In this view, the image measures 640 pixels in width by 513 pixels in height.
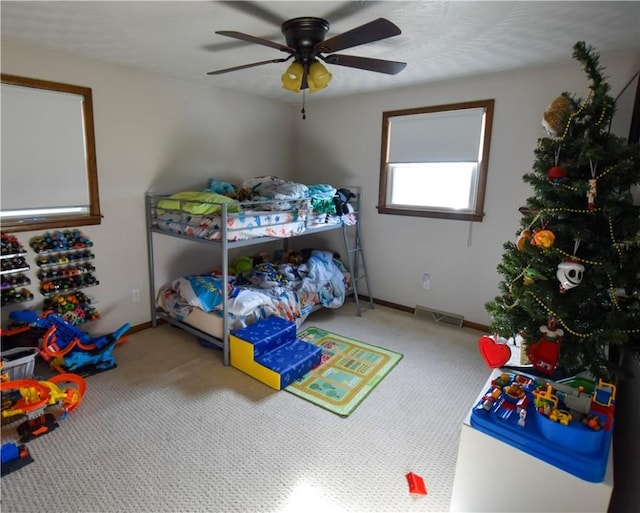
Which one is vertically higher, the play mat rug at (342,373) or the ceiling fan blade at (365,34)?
the ceiling fan blade at (365,34)

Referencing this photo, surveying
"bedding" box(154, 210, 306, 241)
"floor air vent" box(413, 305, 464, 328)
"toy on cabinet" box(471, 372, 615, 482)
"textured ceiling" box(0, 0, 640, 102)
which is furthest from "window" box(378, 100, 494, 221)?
"toy on cabinet" box(471, 372, 615, 482)

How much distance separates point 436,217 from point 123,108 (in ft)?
9.68

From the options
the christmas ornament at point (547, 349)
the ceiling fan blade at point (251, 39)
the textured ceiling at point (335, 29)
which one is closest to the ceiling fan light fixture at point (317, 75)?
the ceiling fan blade at point (251, 39)

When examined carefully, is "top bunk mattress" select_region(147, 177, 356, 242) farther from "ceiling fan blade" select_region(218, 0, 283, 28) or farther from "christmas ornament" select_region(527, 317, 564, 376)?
"christmas ornament" select_region(527, 317, 564, 376)

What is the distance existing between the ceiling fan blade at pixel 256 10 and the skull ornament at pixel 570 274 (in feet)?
6.18

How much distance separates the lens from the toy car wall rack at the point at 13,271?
8.02 feet

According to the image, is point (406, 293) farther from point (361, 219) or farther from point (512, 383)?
point (512, 383)

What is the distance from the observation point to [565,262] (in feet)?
4.74

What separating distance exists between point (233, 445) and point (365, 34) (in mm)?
2173

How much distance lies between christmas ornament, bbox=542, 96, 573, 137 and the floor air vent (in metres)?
2.31

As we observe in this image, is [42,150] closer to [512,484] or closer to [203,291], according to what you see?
[203,291]

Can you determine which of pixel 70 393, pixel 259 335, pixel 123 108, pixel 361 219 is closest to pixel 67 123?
pixel 123 108

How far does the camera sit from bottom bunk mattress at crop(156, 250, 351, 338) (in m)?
2.86

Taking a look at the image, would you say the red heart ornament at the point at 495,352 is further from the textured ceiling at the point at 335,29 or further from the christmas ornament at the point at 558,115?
the textured ceiling at the point at 335,29
